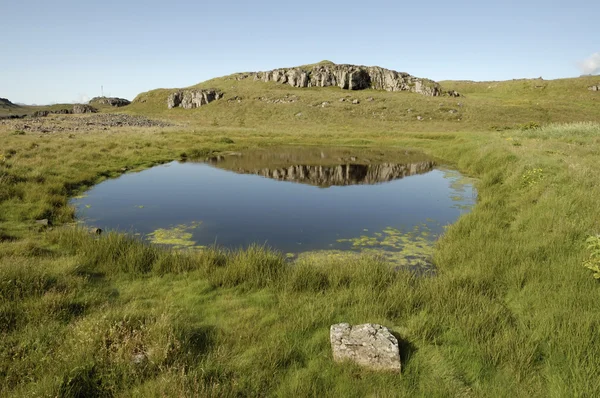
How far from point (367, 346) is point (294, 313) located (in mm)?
1608

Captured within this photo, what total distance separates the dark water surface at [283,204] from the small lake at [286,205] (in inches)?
1.4

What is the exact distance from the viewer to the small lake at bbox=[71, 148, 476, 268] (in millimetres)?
11305

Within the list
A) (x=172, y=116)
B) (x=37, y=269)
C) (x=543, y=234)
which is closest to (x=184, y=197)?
(x=37, y=269)

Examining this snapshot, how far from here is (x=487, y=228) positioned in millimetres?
10445

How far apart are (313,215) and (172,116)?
90.2 meters

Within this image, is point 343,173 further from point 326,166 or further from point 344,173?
point 326,166

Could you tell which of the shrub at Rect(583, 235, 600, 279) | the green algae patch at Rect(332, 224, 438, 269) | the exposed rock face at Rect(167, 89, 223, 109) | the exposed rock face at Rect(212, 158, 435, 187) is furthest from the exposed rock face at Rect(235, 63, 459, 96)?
the shrub at Rect(583, 235, 600, 279)

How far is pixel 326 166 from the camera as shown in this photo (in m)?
27.7

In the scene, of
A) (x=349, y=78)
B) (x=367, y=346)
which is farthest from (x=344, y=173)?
(x=349, y=78)

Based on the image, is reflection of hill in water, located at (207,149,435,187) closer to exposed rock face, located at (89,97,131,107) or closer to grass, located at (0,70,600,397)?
grass, located at (0,70,600,397)

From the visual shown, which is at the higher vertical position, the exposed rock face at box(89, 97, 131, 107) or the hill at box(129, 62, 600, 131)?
the exposed rock face at box(89, 97, 131, 107)

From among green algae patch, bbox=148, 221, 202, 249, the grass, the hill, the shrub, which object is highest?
the hill

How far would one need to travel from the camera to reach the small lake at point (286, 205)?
11.3m

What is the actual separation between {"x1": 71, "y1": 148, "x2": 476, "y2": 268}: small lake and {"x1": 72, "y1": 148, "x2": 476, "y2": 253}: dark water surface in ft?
0.12
